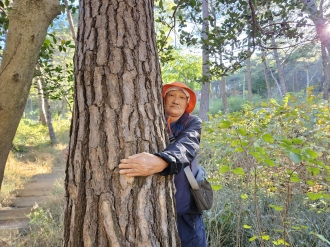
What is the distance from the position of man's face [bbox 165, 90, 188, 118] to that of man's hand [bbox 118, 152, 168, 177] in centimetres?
63

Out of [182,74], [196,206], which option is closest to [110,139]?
[196,206]

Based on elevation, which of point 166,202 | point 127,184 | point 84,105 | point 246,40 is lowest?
point 166,202

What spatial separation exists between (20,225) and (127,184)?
134 inches

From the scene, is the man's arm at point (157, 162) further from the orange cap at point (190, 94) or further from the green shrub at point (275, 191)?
the green shrub at point (275, 191)

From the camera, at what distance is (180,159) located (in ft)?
4.16

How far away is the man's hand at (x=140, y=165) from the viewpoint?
1176mm

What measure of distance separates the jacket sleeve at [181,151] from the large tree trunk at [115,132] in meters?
0.08

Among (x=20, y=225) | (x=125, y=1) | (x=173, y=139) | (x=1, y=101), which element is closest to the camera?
(x=1, y=101)

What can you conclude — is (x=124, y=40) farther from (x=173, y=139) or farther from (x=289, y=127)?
(x=289, y=127)

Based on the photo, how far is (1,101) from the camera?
1.29 metres

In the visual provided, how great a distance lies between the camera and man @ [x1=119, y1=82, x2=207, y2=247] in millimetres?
1191

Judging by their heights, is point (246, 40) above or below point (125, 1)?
above

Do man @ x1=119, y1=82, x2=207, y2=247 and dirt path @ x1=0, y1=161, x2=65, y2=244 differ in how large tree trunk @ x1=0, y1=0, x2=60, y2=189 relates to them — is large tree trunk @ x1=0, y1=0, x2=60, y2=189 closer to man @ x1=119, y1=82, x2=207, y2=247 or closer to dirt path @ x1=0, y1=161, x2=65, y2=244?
man @ x1=119, y1=82, x2=207, y2=247

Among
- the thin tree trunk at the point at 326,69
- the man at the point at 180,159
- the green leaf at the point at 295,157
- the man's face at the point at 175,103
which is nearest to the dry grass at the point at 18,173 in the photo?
the man at the point at 180,159
